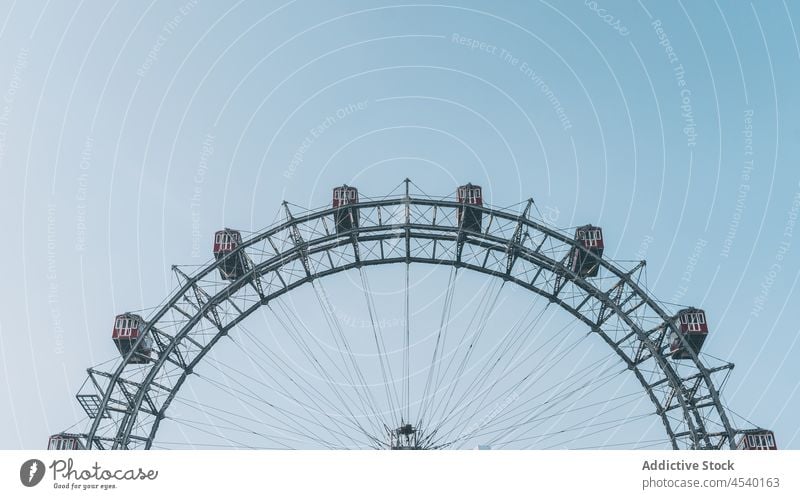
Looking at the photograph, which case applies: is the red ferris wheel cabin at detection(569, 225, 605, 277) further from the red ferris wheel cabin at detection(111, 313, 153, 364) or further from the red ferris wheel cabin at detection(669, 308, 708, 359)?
the red ferris wheel cabin at detection(111, 313, 153, 364)

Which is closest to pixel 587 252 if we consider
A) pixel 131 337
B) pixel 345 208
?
pixel 345 208

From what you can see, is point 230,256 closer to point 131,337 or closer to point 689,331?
point 131,337

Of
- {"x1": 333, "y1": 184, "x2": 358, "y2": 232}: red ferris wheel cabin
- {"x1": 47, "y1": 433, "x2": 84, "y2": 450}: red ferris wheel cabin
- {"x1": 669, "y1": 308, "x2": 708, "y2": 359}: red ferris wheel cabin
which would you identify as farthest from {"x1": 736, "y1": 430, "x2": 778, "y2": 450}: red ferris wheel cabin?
{"x1": 47, "y1": 433, "x2": 84, "y2": 450}: red ferris wheel cabin

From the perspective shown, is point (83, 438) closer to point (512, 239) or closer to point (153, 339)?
point (153, 339)

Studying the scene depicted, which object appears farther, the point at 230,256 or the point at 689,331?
the point at 230,256
